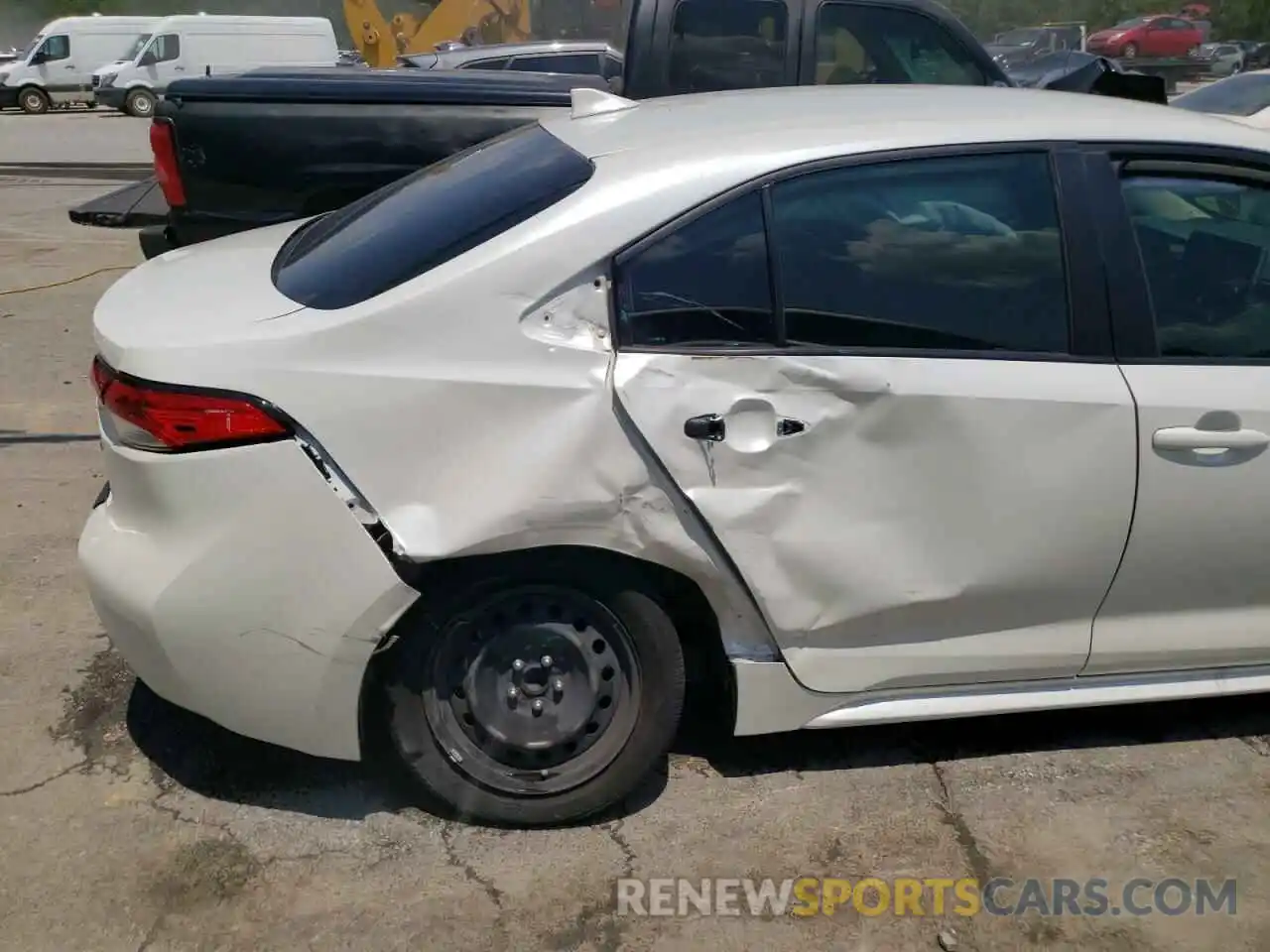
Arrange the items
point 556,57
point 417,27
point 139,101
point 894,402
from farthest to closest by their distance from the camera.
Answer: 1. point 139,101
2. point 417,27
3. point 556,57
4. point 894,402

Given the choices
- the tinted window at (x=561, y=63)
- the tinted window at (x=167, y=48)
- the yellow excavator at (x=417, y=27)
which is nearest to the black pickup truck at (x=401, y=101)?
the tinted window at (x=561, y=63)

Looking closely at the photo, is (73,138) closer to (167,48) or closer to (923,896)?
(167,48)

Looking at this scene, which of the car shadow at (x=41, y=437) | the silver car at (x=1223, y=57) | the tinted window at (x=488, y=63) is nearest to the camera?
the car shadow at (x=41, y=437)

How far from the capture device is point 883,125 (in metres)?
2.94

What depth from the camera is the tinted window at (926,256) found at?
111 inches

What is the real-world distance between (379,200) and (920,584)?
1.83m

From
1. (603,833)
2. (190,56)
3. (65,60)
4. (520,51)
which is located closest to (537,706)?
(603,833)

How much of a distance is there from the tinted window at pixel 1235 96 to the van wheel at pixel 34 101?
99.4 ft

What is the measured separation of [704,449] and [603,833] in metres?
1.00

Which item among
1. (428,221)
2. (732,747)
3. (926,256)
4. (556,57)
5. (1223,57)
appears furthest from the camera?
(1223,57)

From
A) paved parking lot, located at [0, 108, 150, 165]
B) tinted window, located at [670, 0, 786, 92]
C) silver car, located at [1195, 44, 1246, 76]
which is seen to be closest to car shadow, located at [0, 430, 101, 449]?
tinted window, located at [670, 0, 786, 92]

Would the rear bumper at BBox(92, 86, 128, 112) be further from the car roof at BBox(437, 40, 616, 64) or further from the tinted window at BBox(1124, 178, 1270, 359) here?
the tinted window at BBox(1124, 178, 1270, 359)

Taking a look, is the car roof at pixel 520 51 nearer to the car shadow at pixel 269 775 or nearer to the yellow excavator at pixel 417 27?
the yellow excavator at pixel 417 27

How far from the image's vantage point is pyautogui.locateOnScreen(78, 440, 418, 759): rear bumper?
104 inches
